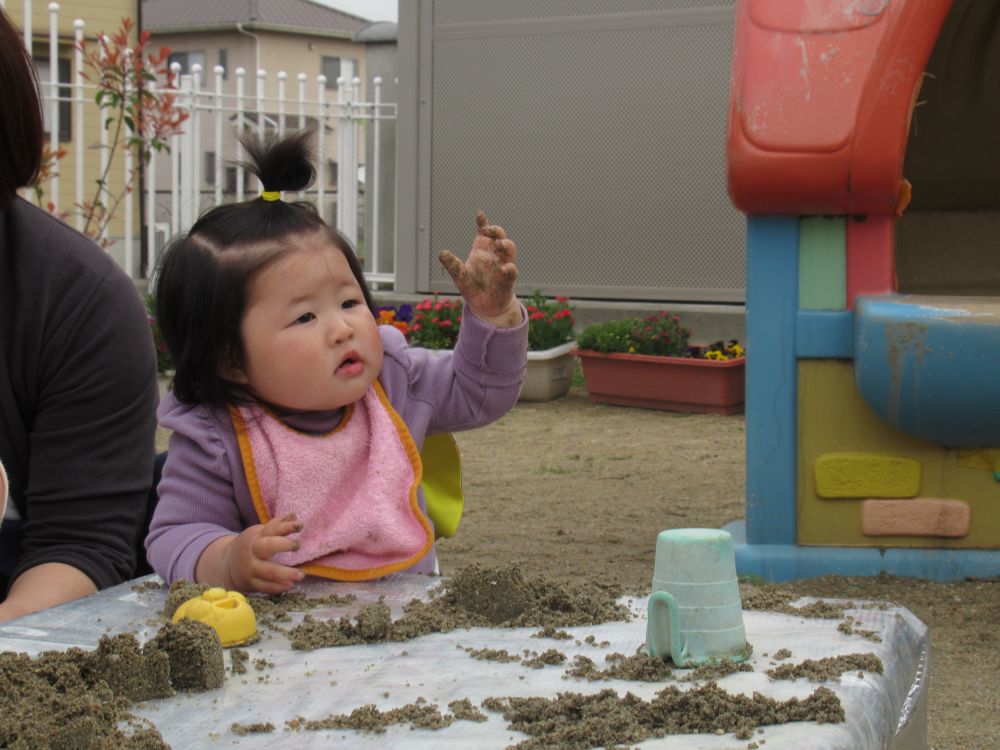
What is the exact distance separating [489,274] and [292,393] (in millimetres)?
323

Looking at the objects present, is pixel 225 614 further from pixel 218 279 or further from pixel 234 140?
pixel 234 140

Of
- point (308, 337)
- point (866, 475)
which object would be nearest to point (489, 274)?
point (308, 337)

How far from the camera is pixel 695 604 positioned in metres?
1.20

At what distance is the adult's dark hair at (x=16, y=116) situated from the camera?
5.93 feet

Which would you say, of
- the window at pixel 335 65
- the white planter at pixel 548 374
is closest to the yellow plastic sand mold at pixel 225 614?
the white planter at pixel 548 374

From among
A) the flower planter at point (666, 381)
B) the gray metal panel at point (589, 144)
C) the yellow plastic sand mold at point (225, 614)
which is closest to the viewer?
the yellow plastic sand mold at point (225, 614)

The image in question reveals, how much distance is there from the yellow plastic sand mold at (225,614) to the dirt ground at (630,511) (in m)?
0.46

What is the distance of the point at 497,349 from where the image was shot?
1.94 m

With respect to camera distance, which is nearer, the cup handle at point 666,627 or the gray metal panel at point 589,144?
the cup handle at point 666,627

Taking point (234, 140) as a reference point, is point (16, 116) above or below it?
below

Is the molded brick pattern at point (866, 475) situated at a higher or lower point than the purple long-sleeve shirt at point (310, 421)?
lower

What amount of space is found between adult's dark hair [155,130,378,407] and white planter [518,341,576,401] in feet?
14.9

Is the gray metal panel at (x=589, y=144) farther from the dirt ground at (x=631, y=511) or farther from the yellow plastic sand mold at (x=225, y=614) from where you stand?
the yellow plastic sand mold at (x=225, y=614)

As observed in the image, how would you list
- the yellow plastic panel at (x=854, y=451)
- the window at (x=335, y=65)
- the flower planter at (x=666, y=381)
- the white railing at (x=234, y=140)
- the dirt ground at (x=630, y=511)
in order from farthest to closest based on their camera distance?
the window at (x=335, y=65) < the white railing at (x=234, y=140) < the flower planter at (x=666, y=381) < the yellow plastic panel at (x=854, y=451) < the dirt ground at (x=630, y=511)
